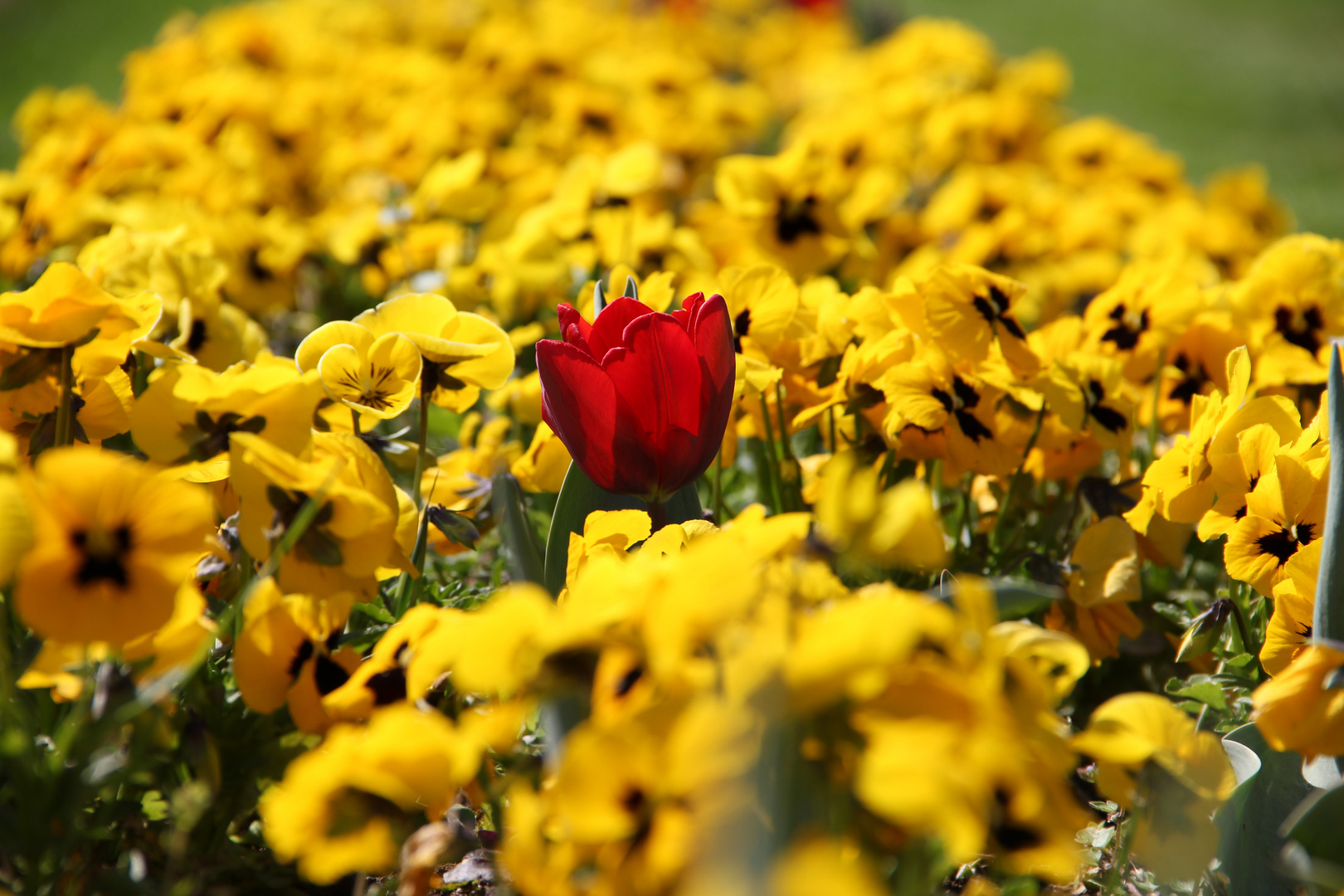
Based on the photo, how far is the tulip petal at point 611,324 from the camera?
1.14 meters

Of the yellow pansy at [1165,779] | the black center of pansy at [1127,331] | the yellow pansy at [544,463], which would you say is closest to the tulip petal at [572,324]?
the yellow pansy at [544,463]

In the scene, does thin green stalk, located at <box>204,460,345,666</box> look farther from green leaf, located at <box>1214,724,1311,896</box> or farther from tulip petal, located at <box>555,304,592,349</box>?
green leaf, located at <box>1214,724,1311,896</box>

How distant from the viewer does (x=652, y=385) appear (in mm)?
1106

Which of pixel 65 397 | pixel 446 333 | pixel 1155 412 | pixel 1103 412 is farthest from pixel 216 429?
pixel 1155 412

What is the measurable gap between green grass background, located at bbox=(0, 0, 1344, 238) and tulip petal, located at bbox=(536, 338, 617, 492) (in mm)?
4532

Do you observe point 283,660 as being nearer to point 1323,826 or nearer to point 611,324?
point 611,324

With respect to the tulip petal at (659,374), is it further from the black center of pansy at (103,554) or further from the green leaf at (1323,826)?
the green leaf at (1323,826)

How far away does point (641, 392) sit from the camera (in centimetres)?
111

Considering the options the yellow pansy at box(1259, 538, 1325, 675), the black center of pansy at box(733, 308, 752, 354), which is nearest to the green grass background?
the black center of pansy at box(733, 308, 752, 354)

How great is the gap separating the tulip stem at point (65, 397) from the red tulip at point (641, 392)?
407mm

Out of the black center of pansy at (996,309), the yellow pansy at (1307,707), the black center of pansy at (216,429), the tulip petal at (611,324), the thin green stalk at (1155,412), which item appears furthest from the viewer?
the thin green stalk at (1155,412)

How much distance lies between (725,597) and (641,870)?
6.7 inches

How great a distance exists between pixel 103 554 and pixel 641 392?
497 mm

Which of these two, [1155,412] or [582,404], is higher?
[582,404]
